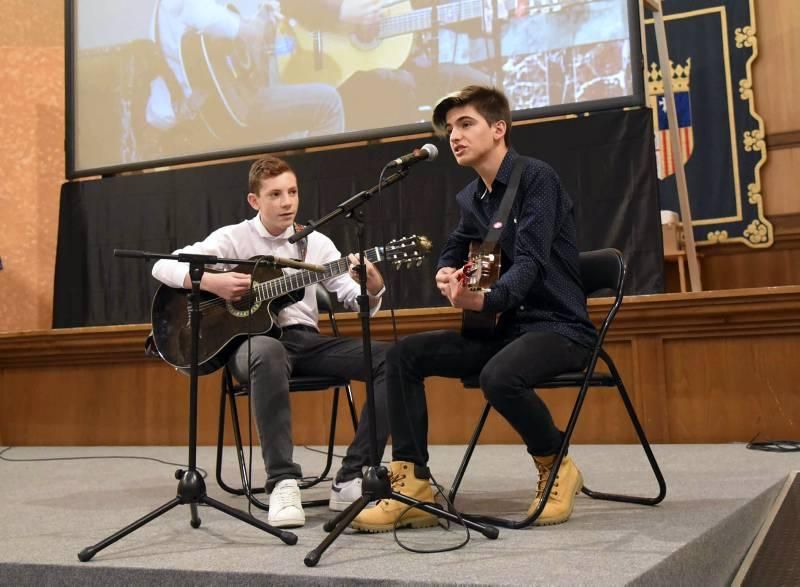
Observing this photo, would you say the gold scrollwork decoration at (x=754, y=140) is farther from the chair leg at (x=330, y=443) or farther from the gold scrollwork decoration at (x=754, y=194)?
the chair leg at (x=330, y=443)

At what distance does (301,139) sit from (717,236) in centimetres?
292

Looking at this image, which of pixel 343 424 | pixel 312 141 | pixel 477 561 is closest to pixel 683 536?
pixel 477 561

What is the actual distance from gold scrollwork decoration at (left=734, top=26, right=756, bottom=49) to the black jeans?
4.55m

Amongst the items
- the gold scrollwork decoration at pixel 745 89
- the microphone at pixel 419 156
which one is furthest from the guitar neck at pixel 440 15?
the microphone at pixel 419 156

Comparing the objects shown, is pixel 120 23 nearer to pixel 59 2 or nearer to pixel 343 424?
pixel 59 2

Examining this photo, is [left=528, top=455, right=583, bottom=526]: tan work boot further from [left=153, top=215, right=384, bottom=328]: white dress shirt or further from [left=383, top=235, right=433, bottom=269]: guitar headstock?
[left=153, top=215, right=384, bottom=328]: white dress shirt

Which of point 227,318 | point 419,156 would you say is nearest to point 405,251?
point 419,156

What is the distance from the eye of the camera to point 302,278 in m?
2.57

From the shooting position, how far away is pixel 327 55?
557 centimetres

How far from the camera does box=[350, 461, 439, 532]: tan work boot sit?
7.27 feet

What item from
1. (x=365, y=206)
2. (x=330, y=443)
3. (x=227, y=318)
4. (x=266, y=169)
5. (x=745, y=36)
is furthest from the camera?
(x=745, y=36)

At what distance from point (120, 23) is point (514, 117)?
2939 millimetres

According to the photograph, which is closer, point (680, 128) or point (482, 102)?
point (482, 102)

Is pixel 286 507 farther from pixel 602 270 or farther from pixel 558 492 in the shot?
pixel 602 270
